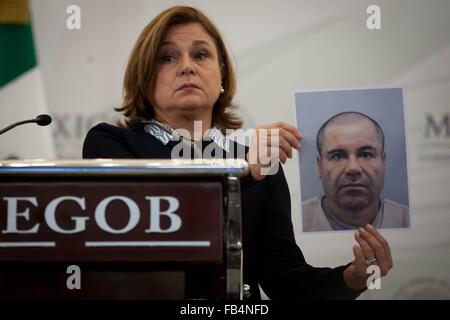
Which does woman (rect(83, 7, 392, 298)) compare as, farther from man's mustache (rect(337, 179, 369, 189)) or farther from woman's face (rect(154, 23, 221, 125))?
man's mustache (rect(337, 179, 369, 189))

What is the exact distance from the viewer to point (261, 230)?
1.74 m

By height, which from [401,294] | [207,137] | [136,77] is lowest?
[401,294]

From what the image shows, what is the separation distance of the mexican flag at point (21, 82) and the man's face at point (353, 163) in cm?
105

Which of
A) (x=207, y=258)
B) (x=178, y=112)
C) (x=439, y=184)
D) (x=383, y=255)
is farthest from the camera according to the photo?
(x=439, y=184)

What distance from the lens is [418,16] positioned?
2.52m

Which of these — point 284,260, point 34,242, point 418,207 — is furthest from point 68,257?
point 418,207

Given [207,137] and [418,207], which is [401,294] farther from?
[207,137]

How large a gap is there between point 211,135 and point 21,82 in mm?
1086

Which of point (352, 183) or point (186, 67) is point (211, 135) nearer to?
point (186, 67)

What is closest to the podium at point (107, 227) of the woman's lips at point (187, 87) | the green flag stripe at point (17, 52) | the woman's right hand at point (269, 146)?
the woman's right hand at point (269, 146)

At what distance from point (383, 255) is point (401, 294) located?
0.99 m

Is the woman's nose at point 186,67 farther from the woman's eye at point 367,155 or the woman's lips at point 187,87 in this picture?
the woman's eye at point 367,155

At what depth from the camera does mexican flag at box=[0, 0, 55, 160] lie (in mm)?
2510

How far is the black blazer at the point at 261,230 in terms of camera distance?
167cm
